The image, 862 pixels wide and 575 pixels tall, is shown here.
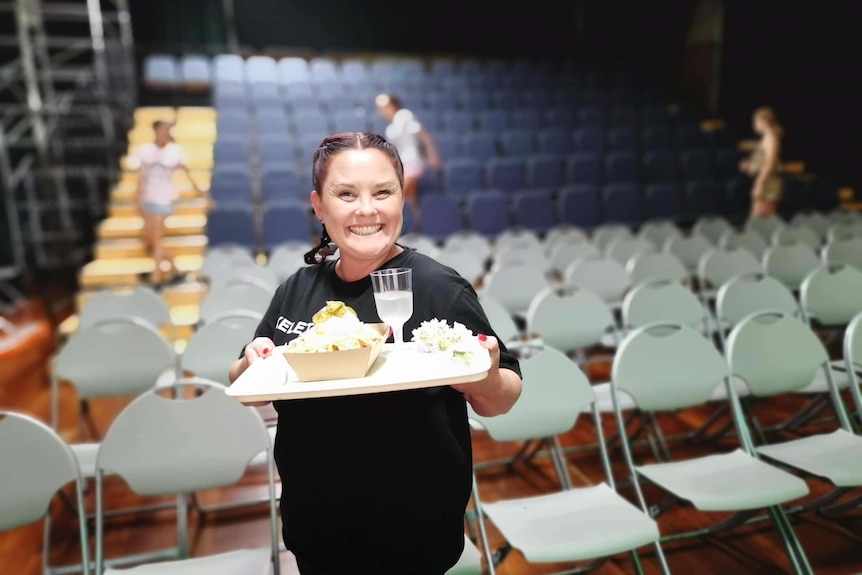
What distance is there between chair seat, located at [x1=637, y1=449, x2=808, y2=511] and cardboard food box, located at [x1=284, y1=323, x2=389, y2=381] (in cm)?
144

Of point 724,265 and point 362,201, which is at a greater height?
point 362,201

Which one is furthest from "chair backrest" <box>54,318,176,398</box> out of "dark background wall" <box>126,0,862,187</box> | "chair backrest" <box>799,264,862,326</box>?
"dark background wall" <box>126,0,862,187</box>

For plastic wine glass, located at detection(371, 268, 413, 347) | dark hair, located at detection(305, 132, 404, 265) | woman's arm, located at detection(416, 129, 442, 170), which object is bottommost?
plastic wine glass, located at detection(371, 268, 413, 347)

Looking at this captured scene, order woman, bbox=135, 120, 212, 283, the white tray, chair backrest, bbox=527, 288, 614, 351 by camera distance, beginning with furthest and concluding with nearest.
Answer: woman, bbox=135, 120, 212, 283 < chair backrest, bbox=527, 288, 614, 351 < the white tray

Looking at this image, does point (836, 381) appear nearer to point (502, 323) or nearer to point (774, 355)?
point (774, 355)

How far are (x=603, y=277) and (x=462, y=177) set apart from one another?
353cm

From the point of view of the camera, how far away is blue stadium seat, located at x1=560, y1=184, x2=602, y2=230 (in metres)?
6.92

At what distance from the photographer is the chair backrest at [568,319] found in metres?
3.06

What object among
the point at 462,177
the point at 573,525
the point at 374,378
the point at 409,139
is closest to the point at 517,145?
the point at 462,177

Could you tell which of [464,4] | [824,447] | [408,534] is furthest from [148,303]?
[464,4]

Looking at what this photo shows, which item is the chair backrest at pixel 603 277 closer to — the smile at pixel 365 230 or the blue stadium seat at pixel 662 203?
the smile at pixel 365 230

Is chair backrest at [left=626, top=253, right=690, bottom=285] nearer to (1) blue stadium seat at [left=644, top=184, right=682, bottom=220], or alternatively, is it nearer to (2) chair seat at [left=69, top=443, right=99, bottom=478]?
(1) blue stadium seat at [left=644, top=184, right=682, bottom=220]

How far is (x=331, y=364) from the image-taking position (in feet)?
3.01

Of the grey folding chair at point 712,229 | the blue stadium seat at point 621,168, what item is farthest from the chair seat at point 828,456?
the blue stadium seat at point 621,168
